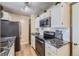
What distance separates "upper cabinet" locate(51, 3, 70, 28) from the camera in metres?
1.68

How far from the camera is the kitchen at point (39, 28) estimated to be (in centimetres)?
167

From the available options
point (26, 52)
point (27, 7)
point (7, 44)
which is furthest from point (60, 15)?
point (7, 44)

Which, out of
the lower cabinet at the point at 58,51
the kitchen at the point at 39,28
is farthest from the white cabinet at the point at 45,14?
the lower cabinet at the point at 58,51

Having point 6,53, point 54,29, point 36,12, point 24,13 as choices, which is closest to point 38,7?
point 36,12

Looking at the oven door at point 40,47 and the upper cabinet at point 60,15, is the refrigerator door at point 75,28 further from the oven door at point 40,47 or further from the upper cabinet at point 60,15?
the oven door at point 40,47

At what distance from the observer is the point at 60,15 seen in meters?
1.75

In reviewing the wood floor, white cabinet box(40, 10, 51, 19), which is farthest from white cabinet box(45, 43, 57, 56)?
white cabinet box(40, 10, 51, 19)

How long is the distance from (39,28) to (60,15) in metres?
0.38

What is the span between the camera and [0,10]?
165cm

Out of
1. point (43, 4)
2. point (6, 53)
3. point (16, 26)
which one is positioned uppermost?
point (43, 4)

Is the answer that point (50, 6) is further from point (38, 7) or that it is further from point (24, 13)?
point (24, 13)

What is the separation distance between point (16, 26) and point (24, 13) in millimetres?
229

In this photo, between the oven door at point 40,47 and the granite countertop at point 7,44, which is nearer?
the granite countertop at point 7,44

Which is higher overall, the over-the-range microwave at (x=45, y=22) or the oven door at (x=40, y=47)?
the over-the-range microwave at (x=45, y=22)
